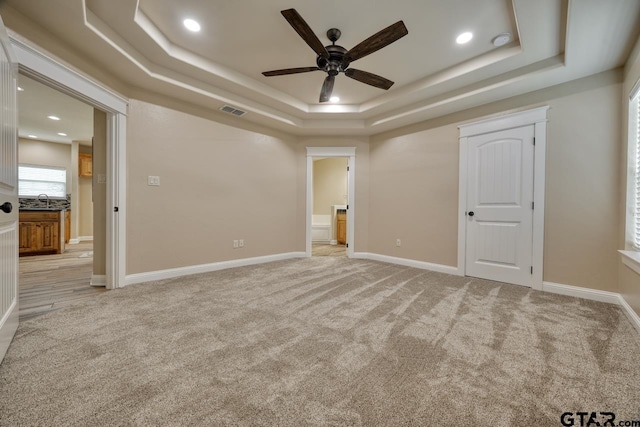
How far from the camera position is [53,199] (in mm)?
6531

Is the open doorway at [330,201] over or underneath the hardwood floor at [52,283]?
over

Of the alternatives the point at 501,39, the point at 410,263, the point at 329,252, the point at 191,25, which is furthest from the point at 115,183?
the point at 501,39

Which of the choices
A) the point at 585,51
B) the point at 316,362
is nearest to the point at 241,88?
the point at 316,362

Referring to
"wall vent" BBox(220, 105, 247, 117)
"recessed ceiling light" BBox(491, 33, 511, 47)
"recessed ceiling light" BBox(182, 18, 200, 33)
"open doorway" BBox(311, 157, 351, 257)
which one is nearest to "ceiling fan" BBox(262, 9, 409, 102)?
"recessed ceiling light" BBox(182, 18, 200, 33)

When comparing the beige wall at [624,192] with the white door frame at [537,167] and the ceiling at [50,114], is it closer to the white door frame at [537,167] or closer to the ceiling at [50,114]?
the white door frame at [537,167]

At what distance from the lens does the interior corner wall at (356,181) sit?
5164 mm

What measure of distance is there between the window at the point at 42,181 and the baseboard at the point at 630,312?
10.4 m

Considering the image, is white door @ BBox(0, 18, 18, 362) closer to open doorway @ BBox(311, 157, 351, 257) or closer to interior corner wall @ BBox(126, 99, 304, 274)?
interior corner wall @ BBox(126, 99, 304, 274)

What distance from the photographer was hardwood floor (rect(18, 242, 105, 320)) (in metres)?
2.54

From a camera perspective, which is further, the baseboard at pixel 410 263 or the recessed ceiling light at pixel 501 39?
the baseboard at pixel 410 263

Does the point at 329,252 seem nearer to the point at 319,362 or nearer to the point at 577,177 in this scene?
the point at 577,177

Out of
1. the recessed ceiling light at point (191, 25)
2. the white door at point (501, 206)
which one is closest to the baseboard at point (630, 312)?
the white door at point (501, 206)

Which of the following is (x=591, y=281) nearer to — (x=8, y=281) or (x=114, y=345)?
(x=114, y=345)

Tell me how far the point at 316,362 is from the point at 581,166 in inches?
139
